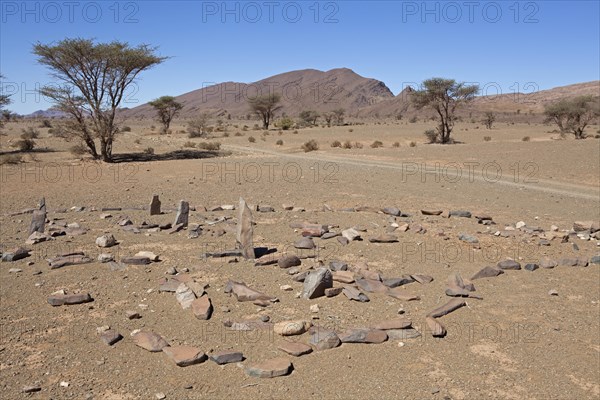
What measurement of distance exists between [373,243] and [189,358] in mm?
4604

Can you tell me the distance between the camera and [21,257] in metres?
7.52

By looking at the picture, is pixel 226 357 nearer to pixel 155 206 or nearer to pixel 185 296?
pixel 185 296

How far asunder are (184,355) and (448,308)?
309 cm

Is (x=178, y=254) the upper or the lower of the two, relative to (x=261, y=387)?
upper

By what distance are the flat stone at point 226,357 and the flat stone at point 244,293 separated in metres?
1.33

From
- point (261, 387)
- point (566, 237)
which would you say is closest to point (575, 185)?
point (566, 237)

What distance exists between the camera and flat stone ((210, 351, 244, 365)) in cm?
462

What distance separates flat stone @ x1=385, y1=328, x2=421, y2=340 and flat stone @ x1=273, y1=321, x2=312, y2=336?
87 cm

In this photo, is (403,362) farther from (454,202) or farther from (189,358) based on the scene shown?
(454,202)

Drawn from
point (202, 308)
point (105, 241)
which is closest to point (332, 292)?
point (202, 308)

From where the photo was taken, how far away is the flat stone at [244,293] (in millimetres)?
6023

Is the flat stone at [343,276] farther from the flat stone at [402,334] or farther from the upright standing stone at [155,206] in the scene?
the upright standing stone at [155,206]

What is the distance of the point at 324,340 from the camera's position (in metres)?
4.93

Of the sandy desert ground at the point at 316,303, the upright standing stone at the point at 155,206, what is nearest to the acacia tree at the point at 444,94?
the sandy desert ground at the point at 316,303
